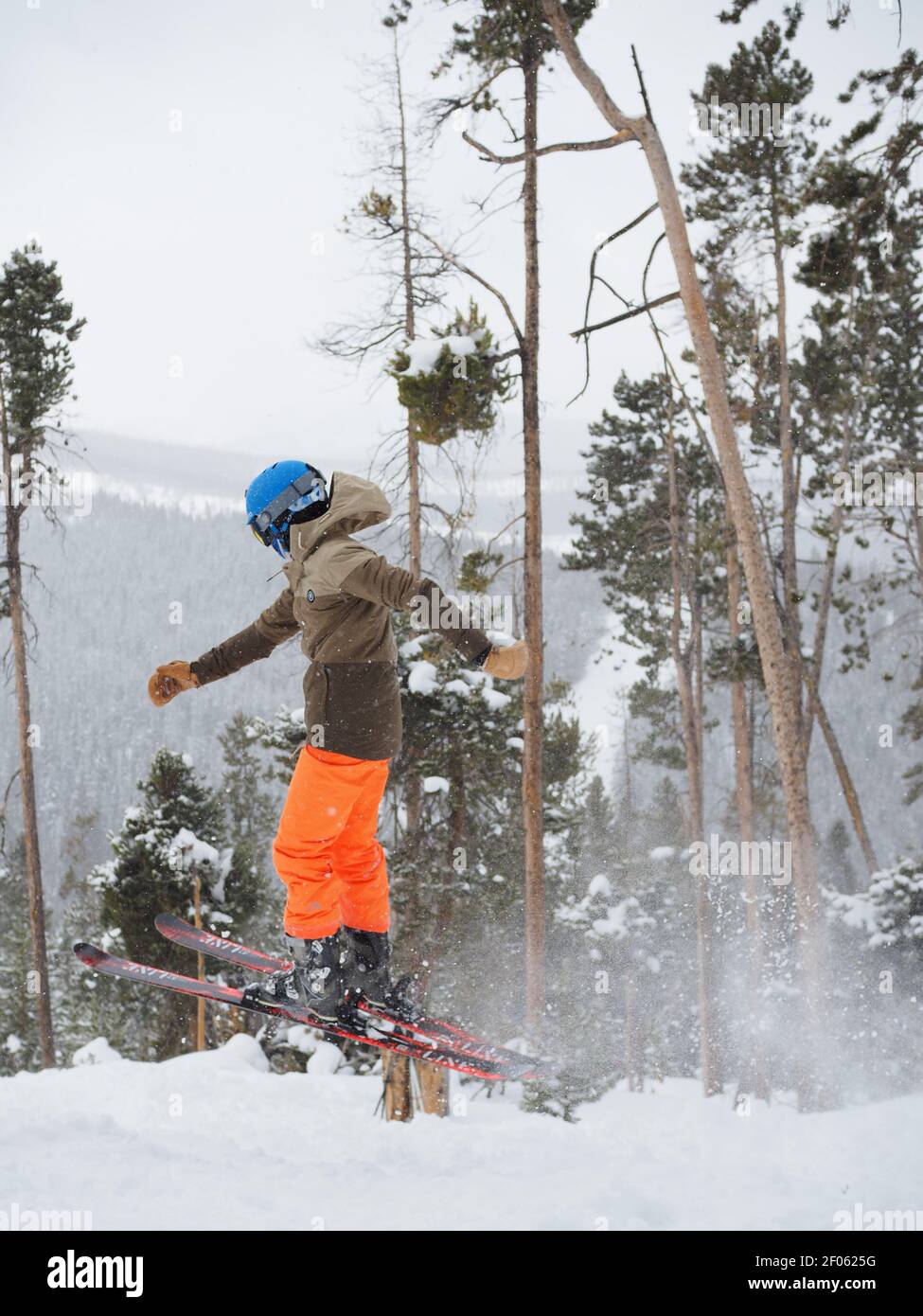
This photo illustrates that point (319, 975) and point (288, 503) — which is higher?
point (288, 503)

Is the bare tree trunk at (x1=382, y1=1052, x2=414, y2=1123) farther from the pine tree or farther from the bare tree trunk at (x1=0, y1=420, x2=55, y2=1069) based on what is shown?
the pine tree

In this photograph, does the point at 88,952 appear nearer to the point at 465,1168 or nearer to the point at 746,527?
the point at 465,1168

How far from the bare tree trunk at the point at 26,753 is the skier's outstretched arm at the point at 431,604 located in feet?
37.0

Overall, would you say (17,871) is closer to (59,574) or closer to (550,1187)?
(550,1187)

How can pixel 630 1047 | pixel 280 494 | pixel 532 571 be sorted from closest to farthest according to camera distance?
pixel 280 494 < pixel 532 571 < pixel 630 1047

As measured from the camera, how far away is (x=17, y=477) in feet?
46.6

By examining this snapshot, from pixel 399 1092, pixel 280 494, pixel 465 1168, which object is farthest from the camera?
pixel 399 1092

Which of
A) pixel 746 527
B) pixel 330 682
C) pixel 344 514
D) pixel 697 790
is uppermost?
pixel 746 527

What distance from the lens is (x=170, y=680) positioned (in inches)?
165

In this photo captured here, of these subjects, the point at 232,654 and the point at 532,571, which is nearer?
the point at 232,654

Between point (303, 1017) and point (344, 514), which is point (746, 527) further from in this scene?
point (303, 1017)

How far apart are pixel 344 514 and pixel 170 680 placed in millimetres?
1191

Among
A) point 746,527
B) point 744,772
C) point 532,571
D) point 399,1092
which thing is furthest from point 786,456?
point 399,1092

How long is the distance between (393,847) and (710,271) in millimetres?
10711
